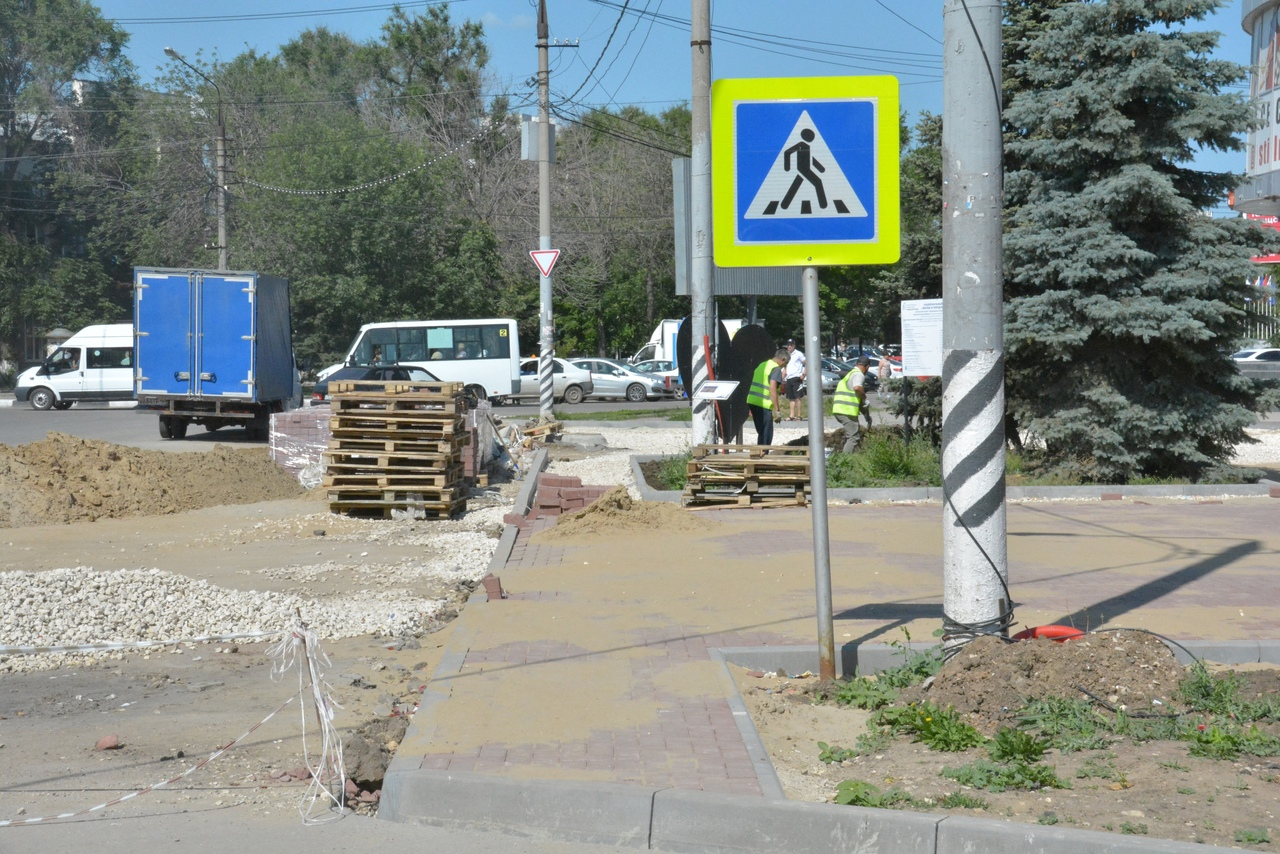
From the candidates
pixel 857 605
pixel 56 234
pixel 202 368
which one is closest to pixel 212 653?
pixel 857 605

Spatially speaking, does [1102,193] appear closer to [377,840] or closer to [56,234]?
[377,840]

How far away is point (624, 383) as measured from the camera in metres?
44.1

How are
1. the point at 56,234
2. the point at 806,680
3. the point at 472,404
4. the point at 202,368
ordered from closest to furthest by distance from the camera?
the point at 806,680, the point at 472,404, the point at 202,368, the point at 56,234

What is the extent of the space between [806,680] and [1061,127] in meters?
11.7

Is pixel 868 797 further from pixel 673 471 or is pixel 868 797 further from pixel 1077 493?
pixel 673 471

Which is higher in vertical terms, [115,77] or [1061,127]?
[115,77]

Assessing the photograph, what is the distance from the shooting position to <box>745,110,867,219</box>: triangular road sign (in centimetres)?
646

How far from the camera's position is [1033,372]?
16.6 meters

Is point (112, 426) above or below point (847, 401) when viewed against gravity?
below

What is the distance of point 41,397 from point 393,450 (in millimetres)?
27908

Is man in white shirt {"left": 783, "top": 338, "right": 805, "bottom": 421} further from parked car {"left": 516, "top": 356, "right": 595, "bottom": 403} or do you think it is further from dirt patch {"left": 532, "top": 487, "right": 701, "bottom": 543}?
dirt patch {"left": 532, "top": 487, "right": 701, "bottom": 543}

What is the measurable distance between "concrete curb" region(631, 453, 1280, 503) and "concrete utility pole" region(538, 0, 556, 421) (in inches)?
443

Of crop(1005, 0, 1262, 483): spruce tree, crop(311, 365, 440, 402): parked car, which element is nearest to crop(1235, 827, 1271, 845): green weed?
crop(1005, 0, 1262, 483): spruce tree

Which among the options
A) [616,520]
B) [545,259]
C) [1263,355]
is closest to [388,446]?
[616,520]
